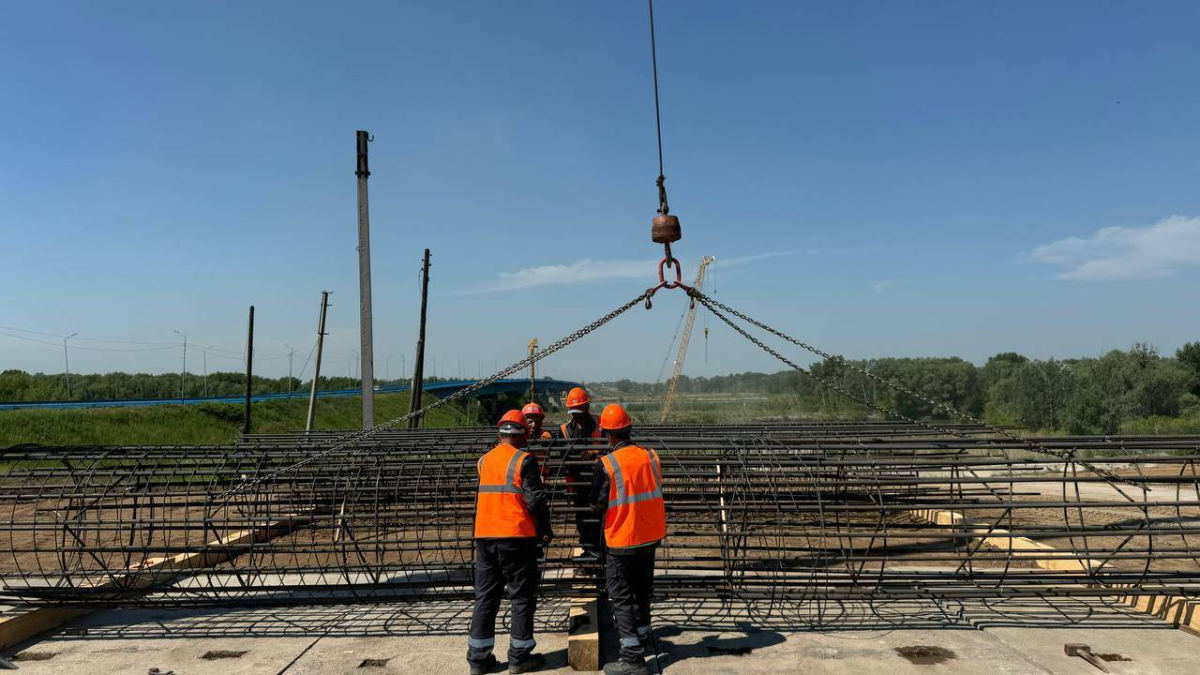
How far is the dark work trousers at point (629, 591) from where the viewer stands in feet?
17.7

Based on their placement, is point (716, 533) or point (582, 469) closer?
point (716, 533)

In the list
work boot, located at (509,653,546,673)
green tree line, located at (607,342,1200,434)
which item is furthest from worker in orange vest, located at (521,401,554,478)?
green tree line, located at (607,342,1200,434)

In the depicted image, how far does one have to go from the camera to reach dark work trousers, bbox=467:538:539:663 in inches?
219

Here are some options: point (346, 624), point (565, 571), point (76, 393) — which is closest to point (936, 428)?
point (565, 571)

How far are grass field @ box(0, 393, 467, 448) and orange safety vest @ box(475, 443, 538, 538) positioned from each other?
64.1ft

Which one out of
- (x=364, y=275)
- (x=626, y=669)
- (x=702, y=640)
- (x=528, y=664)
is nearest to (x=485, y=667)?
(x=528, y=664)

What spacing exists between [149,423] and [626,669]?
30043 millimetres

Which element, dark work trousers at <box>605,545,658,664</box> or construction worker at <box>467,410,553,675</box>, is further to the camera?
construction worker at <box>467,410,553,675</box>

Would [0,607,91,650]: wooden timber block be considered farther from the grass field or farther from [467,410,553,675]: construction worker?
the grass field

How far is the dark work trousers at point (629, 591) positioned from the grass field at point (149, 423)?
20.3 metres

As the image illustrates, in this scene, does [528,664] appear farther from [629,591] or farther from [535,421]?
[535,421]

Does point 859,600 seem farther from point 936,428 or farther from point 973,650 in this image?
point 936,428

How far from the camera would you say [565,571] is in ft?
28.3

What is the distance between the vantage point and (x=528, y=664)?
5.62 metres
